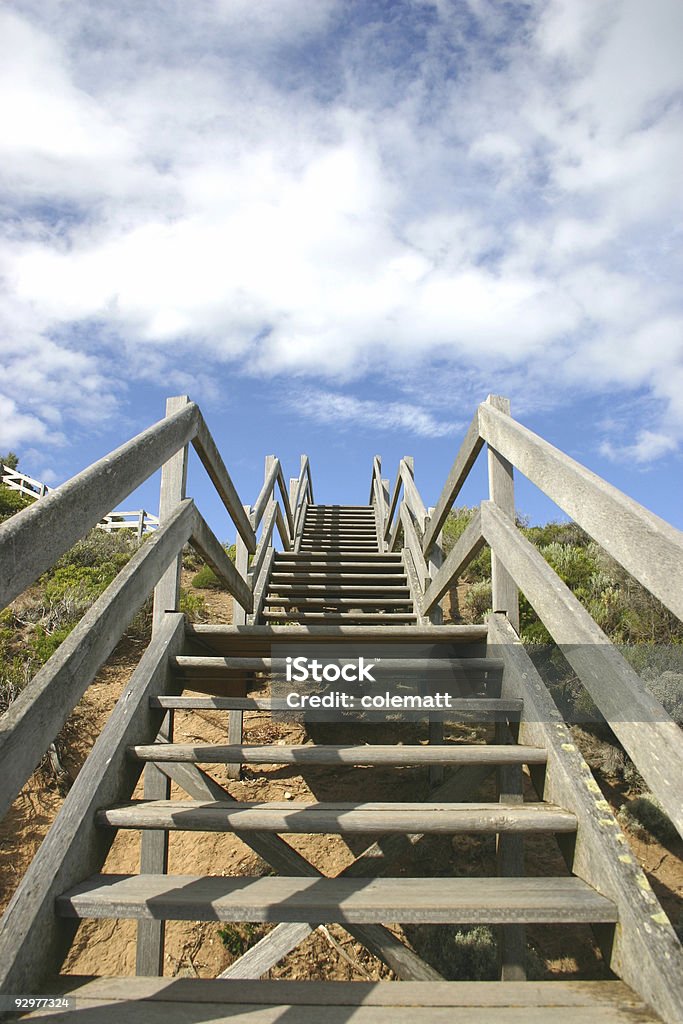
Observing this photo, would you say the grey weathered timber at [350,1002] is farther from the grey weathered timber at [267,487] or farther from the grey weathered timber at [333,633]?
the grey weathered timber at [267,487]

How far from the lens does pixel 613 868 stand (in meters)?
1.53

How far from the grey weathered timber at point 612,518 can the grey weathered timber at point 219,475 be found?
1481 millimetres

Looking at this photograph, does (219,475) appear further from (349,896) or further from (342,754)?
(349,896)

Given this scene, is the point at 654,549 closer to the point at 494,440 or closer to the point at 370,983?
the point at 370,983

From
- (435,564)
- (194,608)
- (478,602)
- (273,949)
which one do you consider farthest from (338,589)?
(478,602)

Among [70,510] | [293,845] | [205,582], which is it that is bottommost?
[293,845]

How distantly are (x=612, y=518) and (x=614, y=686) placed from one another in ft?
1.41

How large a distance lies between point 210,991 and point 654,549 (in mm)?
1328

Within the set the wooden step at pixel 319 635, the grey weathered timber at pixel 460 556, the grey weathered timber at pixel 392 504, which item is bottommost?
the wooden step at pixel 319 635

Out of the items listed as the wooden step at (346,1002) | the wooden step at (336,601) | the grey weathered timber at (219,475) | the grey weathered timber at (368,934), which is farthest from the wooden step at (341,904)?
the wooden step at (336,601)

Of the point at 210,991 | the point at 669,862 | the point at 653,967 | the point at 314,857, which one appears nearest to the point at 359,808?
the point at 210,991

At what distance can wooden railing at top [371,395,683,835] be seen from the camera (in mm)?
1303

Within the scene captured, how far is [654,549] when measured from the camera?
1.29 meters

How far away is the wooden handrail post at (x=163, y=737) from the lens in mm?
2779
